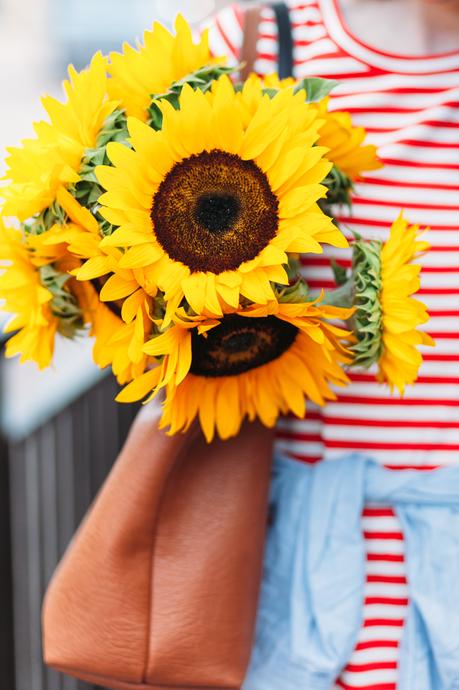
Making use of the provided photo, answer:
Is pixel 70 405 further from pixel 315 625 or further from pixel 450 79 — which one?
pixel 450 79

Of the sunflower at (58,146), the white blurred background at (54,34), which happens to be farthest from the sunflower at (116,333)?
the white blurred background at (54,34)

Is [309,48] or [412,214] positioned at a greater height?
[309,48]

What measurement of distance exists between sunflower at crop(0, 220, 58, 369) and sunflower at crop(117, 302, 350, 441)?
Answer: 144mm

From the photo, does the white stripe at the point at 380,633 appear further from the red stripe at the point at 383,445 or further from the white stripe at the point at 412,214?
the white stripe at the point at 412,214

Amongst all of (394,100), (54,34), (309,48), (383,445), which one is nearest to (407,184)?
(394,100)

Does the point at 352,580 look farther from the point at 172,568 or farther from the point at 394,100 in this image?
the point at 394,100

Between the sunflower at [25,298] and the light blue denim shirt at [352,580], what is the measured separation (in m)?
0.44

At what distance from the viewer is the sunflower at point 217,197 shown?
91 cm

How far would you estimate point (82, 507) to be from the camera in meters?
2.61

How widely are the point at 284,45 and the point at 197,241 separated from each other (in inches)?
18.3

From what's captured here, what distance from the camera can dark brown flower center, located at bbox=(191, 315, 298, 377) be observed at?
985mm

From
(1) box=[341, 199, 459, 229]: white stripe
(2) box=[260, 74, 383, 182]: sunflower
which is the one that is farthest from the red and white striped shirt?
(2) box=[260, 74, 383, 182]: sunflower

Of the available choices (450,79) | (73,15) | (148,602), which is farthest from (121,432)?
(73,15)

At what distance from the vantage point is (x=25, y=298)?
3.48 ft
